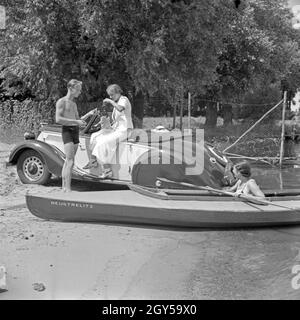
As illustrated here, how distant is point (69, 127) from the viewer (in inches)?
328

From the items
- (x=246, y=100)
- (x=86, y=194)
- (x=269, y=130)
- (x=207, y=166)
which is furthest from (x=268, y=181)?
(x=246, y=100)

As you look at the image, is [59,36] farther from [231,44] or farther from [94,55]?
[231,44]

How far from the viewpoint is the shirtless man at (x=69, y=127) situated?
827 cm

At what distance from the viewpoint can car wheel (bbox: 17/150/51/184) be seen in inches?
371

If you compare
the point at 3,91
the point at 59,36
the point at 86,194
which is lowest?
the point at 86,194

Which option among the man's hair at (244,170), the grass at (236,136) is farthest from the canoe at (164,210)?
the grass at (236,136)

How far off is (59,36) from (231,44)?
8.88 meters

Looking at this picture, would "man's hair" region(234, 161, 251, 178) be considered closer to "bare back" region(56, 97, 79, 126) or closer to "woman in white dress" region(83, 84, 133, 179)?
"woman in white dress" region(83, 84, 133, 179)

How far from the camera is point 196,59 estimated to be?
16031 mm

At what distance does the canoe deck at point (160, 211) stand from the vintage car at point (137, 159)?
0.99m

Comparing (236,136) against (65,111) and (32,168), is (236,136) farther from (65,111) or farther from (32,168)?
(65,111)

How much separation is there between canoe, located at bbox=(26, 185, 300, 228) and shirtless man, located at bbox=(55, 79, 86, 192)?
2.84ft

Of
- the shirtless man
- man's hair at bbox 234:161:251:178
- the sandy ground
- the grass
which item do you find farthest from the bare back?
the grass

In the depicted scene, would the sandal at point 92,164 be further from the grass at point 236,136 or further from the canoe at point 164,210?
the grass at point 236,136
